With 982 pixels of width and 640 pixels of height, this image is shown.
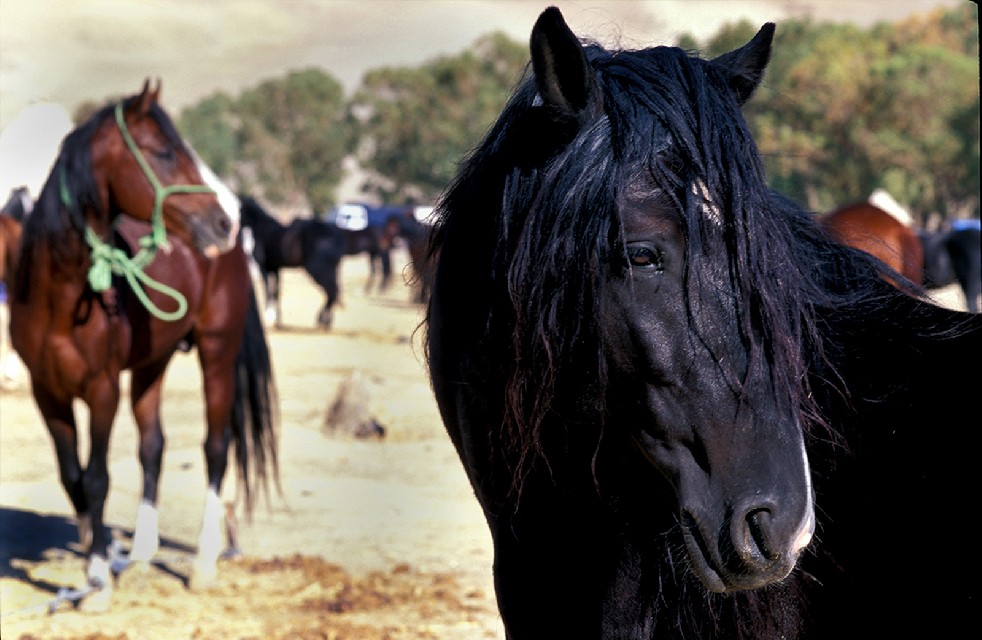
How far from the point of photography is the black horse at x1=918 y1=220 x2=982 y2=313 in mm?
15227

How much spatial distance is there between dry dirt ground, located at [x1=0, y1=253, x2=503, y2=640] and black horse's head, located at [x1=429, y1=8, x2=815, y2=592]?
2.20 feet

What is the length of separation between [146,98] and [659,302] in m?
4.19

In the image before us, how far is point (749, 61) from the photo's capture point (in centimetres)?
194

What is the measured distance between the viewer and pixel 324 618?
4.81 m

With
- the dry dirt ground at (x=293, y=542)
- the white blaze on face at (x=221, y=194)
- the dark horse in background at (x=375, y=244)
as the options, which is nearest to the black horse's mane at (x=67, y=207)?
the white blaze on face at (x=221, y=194)

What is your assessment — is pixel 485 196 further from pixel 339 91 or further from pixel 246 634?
pixel 339 91

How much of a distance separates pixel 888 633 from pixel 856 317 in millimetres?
581

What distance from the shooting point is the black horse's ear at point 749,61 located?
1917 mm

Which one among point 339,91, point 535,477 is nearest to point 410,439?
point 535,477

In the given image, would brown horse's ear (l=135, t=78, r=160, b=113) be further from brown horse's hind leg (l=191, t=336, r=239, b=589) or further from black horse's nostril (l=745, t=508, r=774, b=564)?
black horse's nostril (l=745, t=508, r=774, b=564)

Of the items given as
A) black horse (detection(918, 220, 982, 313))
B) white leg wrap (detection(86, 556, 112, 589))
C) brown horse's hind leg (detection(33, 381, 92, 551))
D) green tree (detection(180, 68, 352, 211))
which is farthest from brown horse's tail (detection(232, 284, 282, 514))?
green tree (detection(180, 68, 352, 211))

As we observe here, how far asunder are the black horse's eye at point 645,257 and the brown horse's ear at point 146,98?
4015 millimetres

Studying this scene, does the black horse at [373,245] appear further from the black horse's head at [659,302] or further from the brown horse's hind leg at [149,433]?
the black horse's head at [659,302]

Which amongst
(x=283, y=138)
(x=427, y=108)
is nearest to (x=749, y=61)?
(x=427, y=108)
